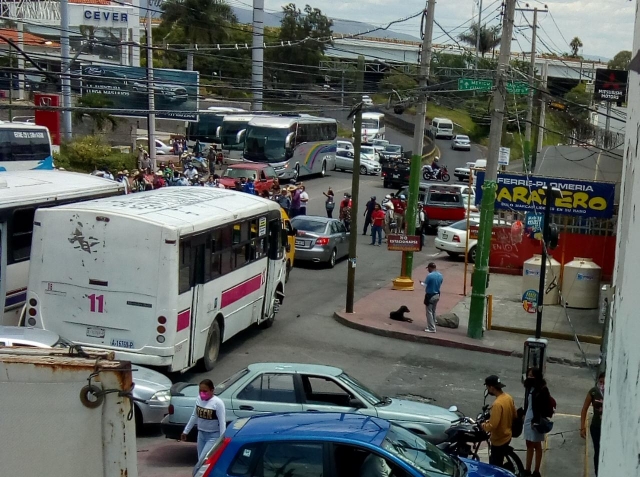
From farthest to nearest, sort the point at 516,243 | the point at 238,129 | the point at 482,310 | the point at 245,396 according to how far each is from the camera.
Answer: the point at 238,129, the point at 516,243, the point at 482,310, the point at 245,396

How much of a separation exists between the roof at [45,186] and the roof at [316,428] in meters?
8.87

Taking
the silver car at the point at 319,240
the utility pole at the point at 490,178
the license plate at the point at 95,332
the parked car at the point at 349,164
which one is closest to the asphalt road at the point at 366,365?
the utility pole at the point at 490,178

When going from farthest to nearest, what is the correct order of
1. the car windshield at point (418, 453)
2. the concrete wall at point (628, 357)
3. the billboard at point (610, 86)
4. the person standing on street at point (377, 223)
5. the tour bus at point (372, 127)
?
1. the tour bus at point (372, 127)
2. the billboard at point (610, 86)
3. the person standing on street at point (377, 223)
4. the car windshield at point (418, 453)
5. the concrete wall at point (628, 357)

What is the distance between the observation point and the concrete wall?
3.09 m

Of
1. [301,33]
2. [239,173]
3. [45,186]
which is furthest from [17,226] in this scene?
[301,33]

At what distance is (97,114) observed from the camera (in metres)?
50.9

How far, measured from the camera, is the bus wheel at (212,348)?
48.7 feet

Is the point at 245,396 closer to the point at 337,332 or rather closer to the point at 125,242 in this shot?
the point at 125,242

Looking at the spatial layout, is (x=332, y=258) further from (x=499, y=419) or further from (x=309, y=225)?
(x=499, y=419)

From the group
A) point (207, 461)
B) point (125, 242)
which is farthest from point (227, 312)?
point (207, 461)

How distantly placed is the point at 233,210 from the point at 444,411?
6236mm

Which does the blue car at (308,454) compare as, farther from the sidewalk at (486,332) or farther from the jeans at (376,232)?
the jeans at (376,232)

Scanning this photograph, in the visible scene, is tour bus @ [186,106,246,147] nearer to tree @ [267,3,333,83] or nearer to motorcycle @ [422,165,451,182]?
motorcycle @ [422,165,451,182]

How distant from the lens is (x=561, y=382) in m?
16.4
